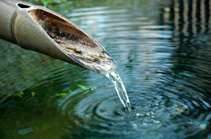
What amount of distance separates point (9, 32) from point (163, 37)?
352cm

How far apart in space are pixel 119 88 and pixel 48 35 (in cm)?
118

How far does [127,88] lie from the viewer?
3.65m

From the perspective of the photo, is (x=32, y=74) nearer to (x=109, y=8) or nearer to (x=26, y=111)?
(x=26, y=111)

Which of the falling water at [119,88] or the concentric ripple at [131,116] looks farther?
the falling water at [119,88]

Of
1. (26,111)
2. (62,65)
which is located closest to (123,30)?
(62,65)

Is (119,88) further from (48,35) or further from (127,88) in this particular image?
(48,35)

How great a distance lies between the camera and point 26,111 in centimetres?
321

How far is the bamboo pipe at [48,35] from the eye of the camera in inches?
106

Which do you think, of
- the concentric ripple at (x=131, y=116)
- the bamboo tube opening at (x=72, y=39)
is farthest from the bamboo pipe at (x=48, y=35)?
the concentric ripple at (x=131, y=116)

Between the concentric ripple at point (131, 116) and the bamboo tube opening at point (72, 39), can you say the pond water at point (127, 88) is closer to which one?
the concentric ripple at point (131, 116)

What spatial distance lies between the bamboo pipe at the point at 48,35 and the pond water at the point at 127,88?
0.54 meters

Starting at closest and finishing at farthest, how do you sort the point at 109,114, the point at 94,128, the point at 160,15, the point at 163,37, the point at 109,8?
the point at 94,128 → the point at 109,114 → the point at 163,37 → the point at 160,15 → the point at 109,8

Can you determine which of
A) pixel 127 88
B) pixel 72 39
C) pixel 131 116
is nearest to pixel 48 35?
pixel 72 39

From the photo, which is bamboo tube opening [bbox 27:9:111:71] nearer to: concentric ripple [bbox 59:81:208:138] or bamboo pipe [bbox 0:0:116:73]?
bamboo pipe [bbox 0:0:116:73]
